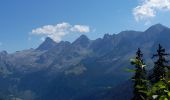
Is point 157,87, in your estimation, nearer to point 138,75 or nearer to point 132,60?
point 132,60

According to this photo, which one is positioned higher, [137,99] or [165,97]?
[165,97]

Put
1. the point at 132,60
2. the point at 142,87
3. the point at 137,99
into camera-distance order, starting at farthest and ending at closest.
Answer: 1. the point at 137,99
2. the point at 132,60
3. the point at 142,87

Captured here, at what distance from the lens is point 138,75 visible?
4016cm

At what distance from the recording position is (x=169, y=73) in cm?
647

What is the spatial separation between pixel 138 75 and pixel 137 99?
256 inches

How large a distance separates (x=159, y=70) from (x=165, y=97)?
45.5 meters

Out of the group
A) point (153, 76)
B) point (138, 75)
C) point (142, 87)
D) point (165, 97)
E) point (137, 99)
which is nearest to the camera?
point (165, 97)

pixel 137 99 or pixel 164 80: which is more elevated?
pixel 164 80

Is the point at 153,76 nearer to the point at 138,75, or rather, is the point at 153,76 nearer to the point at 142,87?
the point at 138,75

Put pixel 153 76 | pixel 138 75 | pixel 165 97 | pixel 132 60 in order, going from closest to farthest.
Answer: pixel 165 97
pixel 132 60
pixel 138 75
pixel 153 76

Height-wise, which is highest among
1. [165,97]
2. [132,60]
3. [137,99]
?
[132,60]

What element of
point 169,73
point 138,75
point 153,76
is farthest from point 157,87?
point 153,76

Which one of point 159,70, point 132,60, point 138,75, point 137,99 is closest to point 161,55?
point 159,70

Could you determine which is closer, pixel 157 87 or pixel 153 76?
pixel 157 87
